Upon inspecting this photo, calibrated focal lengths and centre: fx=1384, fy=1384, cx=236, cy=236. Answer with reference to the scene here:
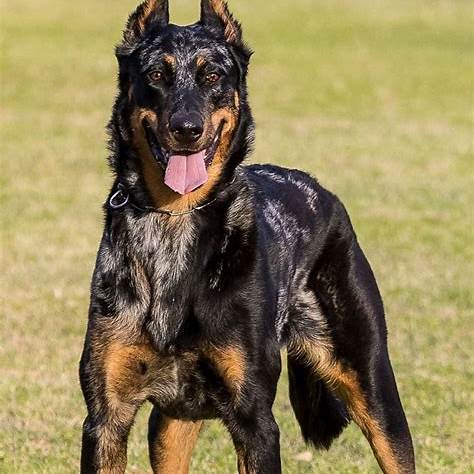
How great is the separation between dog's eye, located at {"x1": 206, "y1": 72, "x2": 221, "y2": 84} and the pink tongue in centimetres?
30

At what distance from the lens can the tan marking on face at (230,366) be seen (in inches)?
221

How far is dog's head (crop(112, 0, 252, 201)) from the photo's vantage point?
5555mm

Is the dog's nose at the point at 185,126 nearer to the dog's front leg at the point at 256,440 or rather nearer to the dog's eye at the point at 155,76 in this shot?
the dog's eye at the point at 155,76

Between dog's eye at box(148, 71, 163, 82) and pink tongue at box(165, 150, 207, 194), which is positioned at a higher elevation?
dog's eye at box(148, 71, 163, 82)

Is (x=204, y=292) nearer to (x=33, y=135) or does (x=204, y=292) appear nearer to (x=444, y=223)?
(x=444, y=223)

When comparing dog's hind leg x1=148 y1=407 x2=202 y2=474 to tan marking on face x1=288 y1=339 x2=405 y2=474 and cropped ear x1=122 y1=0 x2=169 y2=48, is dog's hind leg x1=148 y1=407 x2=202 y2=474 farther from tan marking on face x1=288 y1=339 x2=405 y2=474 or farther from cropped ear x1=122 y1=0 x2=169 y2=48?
Result: cropped ear x1=122 y1=0 x2=169 y2=48

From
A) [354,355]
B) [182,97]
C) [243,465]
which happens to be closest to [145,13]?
[182,97]

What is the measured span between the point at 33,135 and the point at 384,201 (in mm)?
6742

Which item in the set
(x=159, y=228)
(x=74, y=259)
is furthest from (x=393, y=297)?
(x=159, y=228)

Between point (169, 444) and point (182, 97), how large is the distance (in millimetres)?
1815

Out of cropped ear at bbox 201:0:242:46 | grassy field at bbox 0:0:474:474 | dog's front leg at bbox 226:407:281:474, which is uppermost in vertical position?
cropped ear at bbox 201:0:242:46

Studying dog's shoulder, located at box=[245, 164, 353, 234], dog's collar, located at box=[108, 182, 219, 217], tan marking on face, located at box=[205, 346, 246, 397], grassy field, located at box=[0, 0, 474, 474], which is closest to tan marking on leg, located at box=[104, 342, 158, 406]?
tan marking on face, located at box=[205, 346, 246, 397]

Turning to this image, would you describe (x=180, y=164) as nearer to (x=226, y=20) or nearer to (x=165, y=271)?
(x=165, y=271)

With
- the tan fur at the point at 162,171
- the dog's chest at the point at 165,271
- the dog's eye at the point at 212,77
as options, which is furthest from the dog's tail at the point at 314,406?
the dog's eye at the point at 212,77
